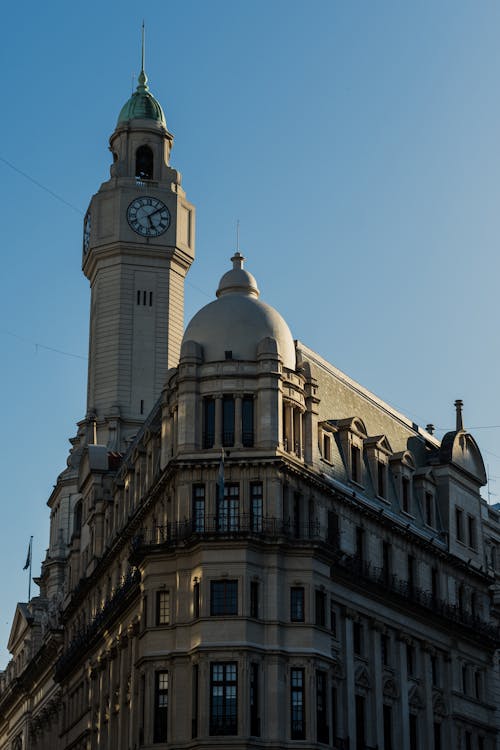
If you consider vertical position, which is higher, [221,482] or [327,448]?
[327,448]

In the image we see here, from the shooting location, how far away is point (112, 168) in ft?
476

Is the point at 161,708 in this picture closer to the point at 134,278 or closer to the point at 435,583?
the point at 435,583

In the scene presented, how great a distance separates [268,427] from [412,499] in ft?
62.9

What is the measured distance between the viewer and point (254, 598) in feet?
272

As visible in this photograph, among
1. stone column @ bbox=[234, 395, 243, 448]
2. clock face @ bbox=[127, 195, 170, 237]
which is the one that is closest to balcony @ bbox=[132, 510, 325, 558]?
stone column @ bbox=[234, 395, 243, 448]

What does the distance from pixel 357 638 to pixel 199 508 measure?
13.1m

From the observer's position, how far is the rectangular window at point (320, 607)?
84250 mm

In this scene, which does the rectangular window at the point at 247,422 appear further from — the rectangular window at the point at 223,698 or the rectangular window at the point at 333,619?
the rectangular window at the point at 223,698

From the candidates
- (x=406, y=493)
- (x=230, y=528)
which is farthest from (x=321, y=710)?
(x=406, y=493)

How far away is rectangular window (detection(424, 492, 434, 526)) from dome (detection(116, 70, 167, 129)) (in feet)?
195

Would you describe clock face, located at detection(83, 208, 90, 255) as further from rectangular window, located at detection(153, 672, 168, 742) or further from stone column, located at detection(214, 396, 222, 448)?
rectangular window, located at detection(153, 672, 168, 742)

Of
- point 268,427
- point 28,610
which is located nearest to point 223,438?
point 268,427

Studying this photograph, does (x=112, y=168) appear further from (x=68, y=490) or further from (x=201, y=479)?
(x=201, y=479)

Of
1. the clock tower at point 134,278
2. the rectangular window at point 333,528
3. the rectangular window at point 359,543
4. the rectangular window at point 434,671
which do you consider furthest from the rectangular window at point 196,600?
the clock tower at point 134,278
